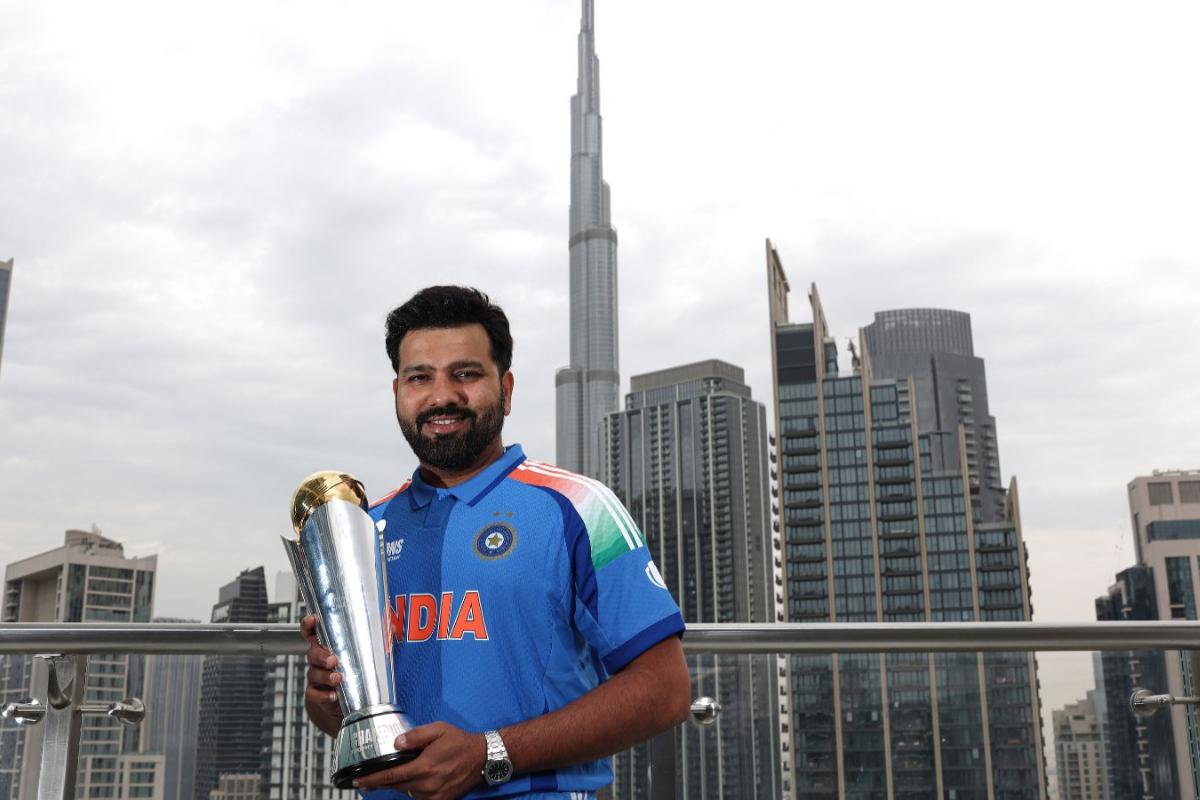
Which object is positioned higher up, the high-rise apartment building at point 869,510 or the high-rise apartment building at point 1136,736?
the high-rise apartment building at point 869,510

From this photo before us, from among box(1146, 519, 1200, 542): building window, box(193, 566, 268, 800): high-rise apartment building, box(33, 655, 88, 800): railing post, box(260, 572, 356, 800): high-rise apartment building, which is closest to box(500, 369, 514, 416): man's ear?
box(260, 572, 356, 800): high-rise apartment building

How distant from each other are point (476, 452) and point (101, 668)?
166 cm

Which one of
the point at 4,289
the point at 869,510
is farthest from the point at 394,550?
the point at 4,289

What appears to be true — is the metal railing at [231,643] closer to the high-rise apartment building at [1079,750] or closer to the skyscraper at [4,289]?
the high-rise apartment building at [1079,750]

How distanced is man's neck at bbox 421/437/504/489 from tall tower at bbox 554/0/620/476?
15619 cm

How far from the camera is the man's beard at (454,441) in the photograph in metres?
1.69

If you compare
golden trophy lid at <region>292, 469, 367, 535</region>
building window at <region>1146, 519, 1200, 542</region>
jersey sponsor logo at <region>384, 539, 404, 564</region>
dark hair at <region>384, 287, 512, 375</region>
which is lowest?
jersey sponsor logo at <region>384, 539, 404, 564</region>

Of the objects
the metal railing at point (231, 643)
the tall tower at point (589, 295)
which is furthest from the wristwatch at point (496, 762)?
the tall tower at point (589, 295)

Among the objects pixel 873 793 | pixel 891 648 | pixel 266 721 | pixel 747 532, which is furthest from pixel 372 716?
pixel 747 532

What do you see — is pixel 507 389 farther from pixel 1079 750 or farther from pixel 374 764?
pixel 1079 750

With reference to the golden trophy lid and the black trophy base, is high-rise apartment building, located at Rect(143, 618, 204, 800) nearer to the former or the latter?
the golden trophy lid

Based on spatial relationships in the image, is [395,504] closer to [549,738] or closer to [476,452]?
[476,452]

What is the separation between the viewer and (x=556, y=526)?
63.9 inches

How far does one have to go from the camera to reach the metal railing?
2.71 m
